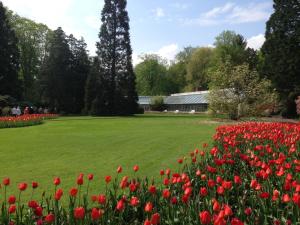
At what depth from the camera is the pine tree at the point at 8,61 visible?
49.7m

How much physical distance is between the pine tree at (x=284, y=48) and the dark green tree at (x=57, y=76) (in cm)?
2517

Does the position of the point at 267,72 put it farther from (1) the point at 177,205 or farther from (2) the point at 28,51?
(1) the point at 177,205

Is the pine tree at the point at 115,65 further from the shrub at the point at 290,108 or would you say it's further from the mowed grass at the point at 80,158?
the mowed grass at the point at 80,158

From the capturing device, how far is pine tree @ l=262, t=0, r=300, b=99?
4450 cm

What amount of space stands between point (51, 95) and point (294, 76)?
97.7ft

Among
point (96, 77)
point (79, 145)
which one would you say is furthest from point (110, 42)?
point (79, 145)

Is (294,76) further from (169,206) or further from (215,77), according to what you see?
(169,206)

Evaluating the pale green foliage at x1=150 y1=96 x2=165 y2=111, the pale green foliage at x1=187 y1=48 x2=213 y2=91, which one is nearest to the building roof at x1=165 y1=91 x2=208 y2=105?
the pale green foliage at x1=150 y1=96 x2=165 y2=111

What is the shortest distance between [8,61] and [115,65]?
506 inches

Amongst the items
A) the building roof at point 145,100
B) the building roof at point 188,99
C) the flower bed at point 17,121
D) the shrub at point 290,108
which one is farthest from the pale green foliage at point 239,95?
the building roof at point 145,100

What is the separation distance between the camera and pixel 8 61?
167 feet

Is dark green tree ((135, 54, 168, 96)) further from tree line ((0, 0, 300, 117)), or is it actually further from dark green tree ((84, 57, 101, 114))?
dark green tree ((84, 57, 101, 114))

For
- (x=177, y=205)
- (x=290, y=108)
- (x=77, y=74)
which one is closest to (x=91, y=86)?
(x=77, y=74)

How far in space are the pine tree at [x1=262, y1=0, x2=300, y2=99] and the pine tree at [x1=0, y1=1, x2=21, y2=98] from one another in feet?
93.3
